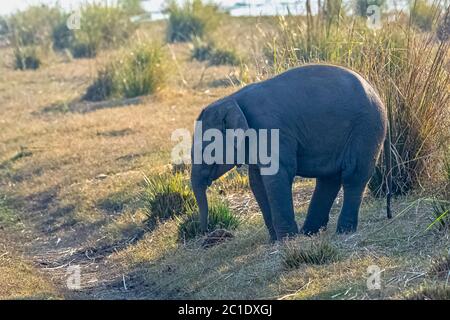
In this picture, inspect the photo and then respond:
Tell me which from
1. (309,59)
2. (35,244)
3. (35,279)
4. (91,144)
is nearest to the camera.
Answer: (35,279)

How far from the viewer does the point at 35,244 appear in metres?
10.9

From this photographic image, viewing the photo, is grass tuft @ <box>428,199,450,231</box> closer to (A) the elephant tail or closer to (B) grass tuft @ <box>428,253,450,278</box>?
(A) the elephant tail

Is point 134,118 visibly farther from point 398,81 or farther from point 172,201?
point 398,81

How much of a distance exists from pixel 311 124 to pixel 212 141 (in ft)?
2.78

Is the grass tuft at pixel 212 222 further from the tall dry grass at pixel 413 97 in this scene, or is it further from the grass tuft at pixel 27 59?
the grass tuft at pixel 27 59

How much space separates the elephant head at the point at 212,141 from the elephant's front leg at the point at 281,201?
1.29ft

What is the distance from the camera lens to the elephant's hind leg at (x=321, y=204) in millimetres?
8867

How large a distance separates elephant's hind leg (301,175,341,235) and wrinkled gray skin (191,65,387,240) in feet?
0.78

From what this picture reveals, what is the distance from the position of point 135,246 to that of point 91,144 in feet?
16.2

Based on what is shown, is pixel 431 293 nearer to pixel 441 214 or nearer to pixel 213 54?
pixel 441 214

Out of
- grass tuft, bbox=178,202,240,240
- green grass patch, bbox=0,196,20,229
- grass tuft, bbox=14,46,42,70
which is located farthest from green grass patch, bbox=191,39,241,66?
grass tuft, bbox=178,202,240,240

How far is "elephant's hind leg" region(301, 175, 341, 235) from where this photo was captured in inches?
349
